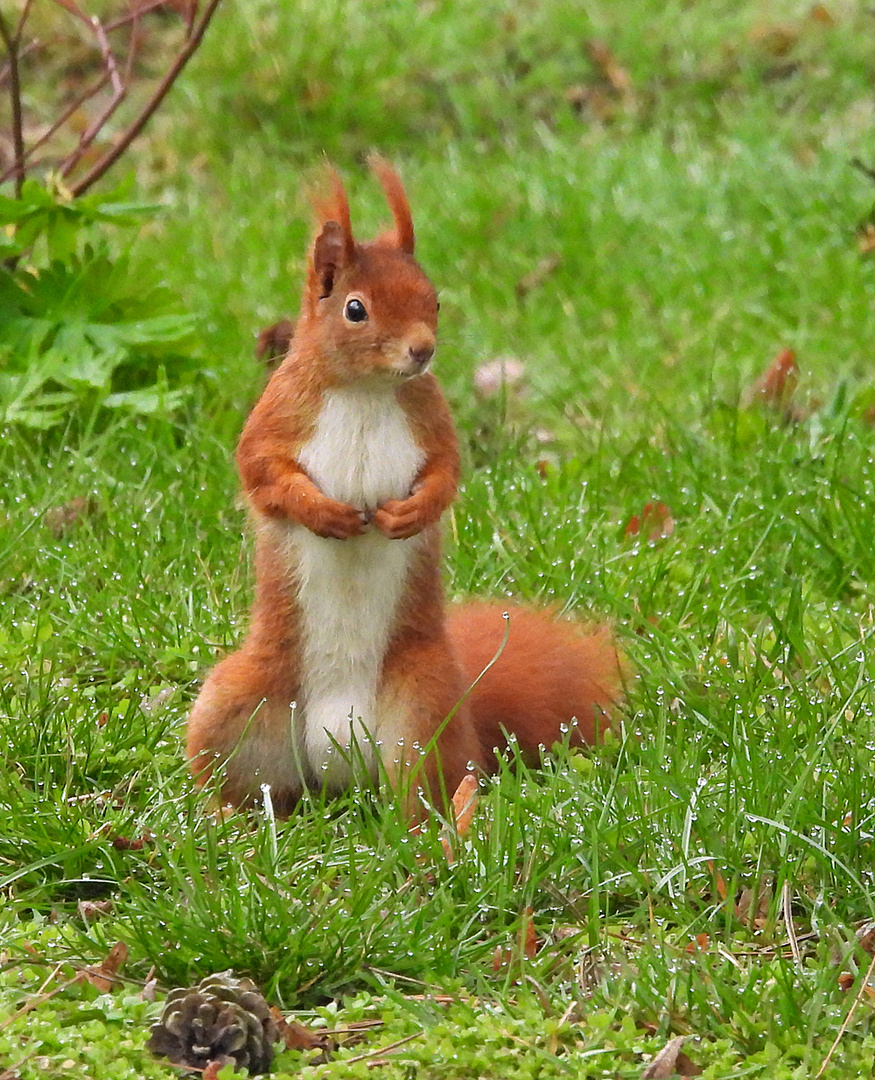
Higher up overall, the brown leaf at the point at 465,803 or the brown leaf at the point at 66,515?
the brown leaf at the point at 66,515

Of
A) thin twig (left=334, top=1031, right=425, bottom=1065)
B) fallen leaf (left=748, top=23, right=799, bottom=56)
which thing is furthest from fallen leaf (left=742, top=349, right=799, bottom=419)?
fallen leaf (left=748, top=23, right=799, bottom=56)

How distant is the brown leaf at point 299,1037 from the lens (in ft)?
7.40

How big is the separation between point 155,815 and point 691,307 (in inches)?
134

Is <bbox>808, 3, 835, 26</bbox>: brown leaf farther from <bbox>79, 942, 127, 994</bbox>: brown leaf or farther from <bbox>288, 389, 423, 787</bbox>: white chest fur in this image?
<bbox>79, 942, 127, 994</bbox>: brown leaf

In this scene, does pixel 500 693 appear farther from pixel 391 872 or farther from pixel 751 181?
pixel 751 181

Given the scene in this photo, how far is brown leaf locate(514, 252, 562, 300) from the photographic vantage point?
19.7 feet

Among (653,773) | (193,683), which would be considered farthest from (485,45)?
(653,773)

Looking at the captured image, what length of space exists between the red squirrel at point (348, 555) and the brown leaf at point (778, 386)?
2.06 meters

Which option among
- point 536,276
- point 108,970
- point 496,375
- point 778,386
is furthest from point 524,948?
point 536,276

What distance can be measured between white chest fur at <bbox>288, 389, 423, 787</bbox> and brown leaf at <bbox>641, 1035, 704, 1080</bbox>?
748mm

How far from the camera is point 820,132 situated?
7250 mm

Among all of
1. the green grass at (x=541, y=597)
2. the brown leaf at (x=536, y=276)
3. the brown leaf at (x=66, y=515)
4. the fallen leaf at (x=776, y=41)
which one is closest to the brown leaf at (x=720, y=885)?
the green grass at (x=541, y=597)

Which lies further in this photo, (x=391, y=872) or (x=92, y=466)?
(x=92, y=466)

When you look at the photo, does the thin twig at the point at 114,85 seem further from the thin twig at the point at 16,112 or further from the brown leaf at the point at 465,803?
the brown leaf at the point at 465,803
